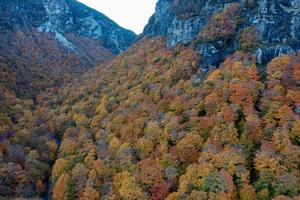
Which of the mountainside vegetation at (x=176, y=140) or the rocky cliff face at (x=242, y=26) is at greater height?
the rocky cliff face at (x=242, y=26)

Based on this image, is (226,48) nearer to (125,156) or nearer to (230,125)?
(230,125)

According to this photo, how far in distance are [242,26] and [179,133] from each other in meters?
55.9

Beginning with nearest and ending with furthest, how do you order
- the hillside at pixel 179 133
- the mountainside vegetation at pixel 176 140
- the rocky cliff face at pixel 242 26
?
the mountainside vegetation at pixel 176 140, the hillside at pixel 179 133, the rocky cliff face at pixel 242 26

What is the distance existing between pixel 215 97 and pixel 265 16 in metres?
39.2

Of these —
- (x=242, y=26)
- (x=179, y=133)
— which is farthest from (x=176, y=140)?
(x=242, y=26)

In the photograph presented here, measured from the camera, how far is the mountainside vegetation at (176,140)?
306ft

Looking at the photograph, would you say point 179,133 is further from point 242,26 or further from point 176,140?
point 242,26

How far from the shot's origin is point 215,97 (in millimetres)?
120750

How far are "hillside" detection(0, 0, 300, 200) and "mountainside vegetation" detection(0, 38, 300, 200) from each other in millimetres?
301

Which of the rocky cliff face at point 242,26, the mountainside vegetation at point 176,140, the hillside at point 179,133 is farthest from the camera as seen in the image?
the rocky cliff face at point 242,26

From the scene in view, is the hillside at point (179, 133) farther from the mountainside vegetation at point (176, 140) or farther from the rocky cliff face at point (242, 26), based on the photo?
the rocky cliff face at point (242, 26)

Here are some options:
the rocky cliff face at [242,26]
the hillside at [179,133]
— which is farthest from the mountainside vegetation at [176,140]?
the rocky cliff face at [242,26]

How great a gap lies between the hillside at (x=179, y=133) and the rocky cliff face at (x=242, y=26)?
0.82 m

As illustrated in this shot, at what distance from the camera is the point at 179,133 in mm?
111688
